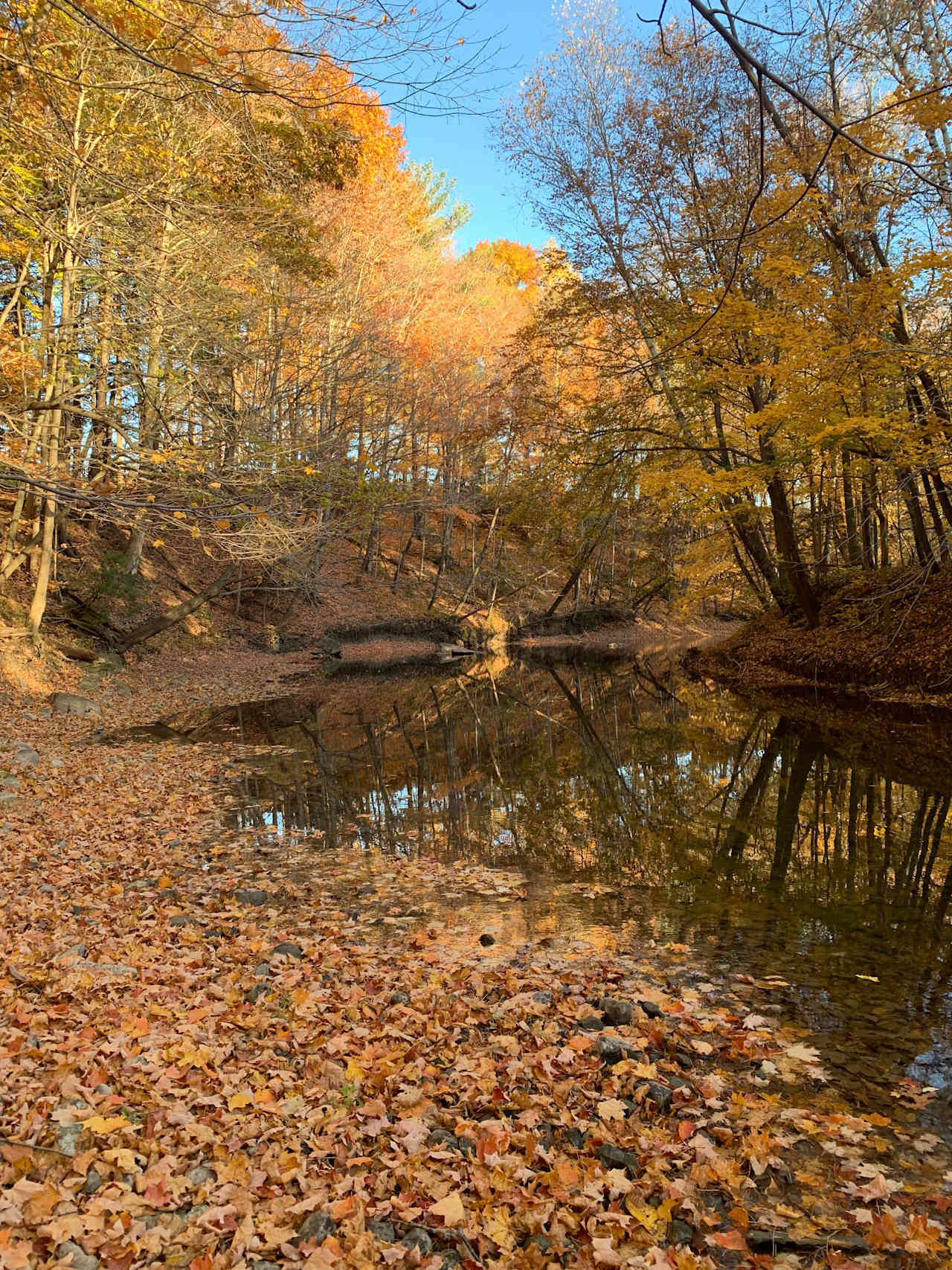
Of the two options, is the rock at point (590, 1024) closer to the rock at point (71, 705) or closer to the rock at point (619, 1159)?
the rock at point (619, 1159)

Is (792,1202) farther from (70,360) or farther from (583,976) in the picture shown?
(70,360)

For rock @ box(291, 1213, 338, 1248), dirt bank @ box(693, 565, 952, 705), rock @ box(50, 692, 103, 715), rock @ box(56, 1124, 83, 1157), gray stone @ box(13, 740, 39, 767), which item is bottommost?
rock @ box(291, 1213, 338, 1248)

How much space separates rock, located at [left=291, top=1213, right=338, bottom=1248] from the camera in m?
2.63

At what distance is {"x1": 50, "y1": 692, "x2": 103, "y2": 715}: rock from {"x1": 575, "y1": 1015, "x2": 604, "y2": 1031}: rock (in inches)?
486

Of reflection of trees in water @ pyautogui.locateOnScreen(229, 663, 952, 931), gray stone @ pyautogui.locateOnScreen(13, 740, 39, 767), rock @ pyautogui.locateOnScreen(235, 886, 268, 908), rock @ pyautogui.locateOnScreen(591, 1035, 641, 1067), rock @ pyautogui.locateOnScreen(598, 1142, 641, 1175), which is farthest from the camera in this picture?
gray stone @ pyautogui.locateOnScreen(13, 740, 39, 767)

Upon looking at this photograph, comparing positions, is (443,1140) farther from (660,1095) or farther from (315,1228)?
(660,1095)

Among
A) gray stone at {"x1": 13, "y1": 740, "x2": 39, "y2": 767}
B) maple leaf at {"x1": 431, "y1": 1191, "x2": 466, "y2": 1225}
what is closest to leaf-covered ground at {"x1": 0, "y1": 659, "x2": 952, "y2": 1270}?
maple leaf at {"x1": 431, "y1": 1191, "x2": 466, "y2": 1225}

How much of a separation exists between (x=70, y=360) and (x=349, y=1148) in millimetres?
11002

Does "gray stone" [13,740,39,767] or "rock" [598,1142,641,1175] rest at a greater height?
"gray stone" [13,740,39,767]

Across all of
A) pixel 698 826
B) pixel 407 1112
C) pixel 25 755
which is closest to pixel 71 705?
pixel 25 755

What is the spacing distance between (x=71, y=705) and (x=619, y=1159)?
1348 centimetres

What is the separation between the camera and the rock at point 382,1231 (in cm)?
267

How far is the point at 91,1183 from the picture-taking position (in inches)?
108

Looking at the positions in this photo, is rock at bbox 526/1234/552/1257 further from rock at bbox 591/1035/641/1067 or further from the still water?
the still water
